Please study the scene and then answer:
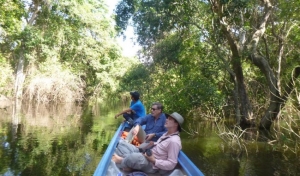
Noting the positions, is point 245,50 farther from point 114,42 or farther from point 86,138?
point 114,42

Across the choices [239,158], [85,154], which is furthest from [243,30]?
[85,154]

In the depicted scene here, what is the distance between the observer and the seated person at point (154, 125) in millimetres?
5890

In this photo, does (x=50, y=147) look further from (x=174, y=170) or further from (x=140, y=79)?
(x=140, y=79)

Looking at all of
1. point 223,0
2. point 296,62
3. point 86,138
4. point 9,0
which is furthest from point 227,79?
point 9,0

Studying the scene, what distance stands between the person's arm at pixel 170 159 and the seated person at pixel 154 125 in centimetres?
173

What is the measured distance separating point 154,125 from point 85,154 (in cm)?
259

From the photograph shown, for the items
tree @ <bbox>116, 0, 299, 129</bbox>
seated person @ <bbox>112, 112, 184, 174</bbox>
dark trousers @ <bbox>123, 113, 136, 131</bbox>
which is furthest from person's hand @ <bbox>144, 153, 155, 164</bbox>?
tree @ <bbox>116, 0, 299, 129</bbox>

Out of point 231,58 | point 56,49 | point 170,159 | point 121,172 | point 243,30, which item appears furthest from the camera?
point 56,49

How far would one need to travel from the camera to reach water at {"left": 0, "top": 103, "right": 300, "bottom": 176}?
22.2 ft

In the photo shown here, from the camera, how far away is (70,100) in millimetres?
23625

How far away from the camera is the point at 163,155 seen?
4.12m

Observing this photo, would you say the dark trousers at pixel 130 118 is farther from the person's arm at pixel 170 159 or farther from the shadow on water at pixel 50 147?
the person's arm at pixel 170 159

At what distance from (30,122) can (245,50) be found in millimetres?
8686

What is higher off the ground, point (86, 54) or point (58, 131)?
point (86, 54)
